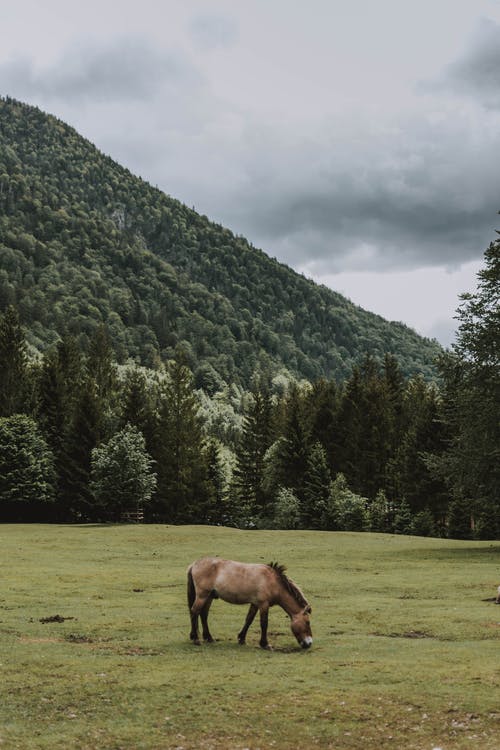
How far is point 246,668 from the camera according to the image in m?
16.3

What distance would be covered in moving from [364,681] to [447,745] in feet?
12.7

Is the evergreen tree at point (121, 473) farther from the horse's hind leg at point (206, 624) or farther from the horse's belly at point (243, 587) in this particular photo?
the horse's belly at point (243, 587)

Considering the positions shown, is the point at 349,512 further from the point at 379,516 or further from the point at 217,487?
the point at 217,487

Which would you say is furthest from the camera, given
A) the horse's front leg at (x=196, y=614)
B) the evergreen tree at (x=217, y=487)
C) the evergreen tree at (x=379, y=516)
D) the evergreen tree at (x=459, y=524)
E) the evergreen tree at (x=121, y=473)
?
the evergreen tree at (x=217, y=487)

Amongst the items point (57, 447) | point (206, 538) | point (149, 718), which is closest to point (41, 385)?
point (57, 447)

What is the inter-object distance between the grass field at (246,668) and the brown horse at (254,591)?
2.13 ft

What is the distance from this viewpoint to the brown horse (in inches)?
724

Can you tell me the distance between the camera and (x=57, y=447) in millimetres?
90688

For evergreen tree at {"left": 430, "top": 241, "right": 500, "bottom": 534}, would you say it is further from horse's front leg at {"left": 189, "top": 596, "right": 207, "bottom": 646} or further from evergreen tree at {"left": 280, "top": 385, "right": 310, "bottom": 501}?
evergreen tree at {"left": 280, "top": 385, "right": 310, "bottom": 501}

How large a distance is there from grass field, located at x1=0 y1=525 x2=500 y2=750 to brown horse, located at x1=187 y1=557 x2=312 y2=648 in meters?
0.65

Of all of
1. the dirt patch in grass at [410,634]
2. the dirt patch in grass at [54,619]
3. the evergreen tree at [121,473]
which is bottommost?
the dirt patch in grass at [54,619]

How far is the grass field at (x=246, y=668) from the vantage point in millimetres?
12125

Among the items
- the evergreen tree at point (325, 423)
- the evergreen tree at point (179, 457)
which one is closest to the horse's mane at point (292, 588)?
the evergreen tree at point (179, 457)

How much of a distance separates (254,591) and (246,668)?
2.39 metres
